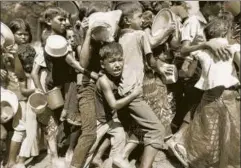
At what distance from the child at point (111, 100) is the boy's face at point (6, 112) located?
24.2 inches

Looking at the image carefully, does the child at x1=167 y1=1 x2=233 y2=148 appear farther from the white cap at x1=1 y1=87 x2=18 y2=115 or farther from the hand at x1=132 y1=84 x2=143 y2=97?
the white cap at x1=1 y1=87 x2=18 y2=115

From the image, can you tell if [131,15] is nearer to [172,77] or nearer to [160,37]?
[160,37]

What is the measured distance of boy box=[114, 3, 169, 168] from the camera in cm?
300

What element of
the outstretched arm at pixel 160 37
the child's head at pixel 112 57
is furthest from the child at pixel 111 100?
the outstretched arm at pixel 160 37

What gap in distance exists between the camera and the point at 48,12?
3268mm

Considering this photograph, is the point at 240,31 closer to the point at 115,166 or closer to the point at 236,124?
the point at 236,124

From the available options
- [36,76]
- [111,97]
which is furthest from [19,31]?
[111,97]

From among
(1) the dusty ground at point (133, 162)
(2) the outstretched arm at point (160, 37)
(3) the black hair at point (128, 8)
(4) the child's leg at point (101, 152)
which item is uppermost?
(3) the black hair at point (128, 8)

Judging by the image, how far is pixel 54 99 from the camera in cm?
322

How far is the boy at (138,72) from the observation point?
118 inches

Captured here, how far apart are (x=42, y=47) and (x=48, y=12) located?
282mm

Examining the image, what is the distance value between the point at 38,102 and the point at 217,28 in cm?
139

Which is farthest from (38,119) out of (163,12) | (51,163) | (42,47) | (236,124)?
(236,124)

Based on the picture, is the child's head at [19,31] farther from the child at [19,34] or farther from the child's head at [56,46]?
the child's head at [56,46]
